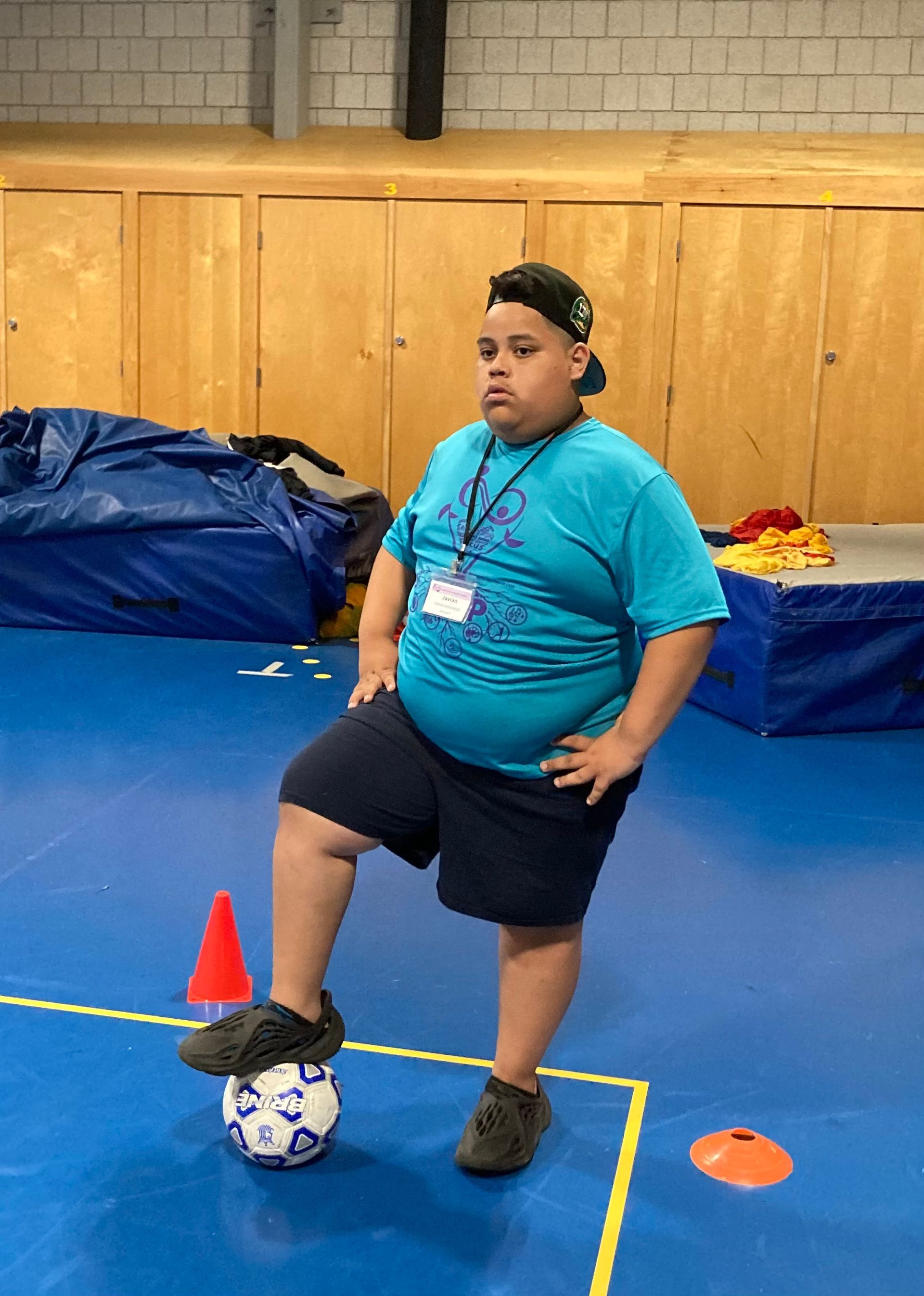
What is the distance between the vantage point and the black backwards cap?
7.30ft

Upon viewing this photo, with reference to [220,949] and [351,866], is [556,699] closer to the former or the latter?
[351,866]

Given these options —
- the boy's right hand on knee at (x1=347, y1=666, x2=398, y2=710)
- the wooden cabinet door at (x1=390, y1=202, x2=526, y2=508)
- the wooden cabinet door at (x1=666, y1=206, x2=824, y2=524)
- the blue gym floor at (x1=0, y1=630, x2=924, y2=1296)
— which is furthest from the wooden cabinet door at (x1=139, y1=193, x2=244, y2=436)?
the boy's right hand on knee at (x1=347, y1=666, x2=398, y2=710)

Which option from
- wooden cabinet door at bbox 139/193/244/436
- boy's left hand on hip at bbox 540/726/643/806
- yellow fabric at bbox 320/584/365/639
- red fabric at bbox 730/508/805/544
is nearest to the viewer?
boy's left hand on hip at bbox 540/726/643/806

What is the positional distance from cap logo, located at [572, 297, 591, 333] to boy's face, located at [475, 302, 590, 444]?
0.03 meters

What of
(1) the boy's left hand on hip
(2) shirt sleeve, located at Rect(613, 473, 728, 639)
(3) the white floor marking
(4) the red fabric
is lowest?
(3) the white floor marking

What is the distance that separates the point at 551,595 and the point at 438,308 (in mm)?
7323

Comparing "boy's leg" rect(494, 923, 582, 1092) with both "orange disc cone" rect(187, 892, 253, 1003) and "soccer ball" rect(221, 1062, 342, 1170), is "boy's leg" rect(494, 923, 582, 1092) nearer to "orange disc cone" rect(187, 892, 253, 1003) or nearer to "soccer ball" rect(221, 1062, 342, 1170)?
"soccer ball" rect(221, 1062, 342, 1170)

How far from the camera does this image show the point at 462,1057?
2.76 m

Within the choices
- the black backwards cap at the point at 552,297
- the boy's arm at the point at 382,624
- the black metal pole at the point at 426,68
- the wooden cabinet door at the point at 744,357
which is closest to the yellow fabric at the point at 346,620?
the wooden cabinet door at the point at 744,357

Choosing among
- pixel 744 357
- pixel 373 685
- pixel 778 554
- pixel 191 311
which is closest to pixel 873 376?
pixel 744 357

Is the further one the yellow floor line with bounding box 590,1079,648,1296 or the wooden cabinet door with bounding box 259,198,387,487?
the wooden cabinet door with bounding box 259,198,387,487

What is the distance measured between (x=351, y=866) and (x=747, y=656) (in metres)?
3.64

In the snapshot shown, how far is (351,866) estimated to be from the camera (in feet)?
7.59

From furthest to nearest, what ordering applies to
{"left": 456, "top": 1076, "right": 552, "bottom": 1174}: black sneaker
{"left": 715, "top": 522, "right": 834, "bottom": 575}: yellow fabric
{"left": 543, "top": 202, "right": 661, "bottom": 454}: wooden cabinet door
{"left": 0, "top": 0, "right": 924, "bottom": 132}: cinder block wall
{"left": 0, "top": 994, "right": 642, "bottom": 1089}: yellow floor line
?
1. {"left": 0, "top": 0, "right": 924, "bottom": 132}: cinder block wall
2. {"left": 543, "top": 202, "right": 661, "bottom": 454}: wooden cabinet door
3. {"left": 715, "top": 522, "right": 834, "bottom": 575}: yellow fabric
4. {"left": 0, "top": 994, "right": 642, "bottom": 1089}: yellow floor line
5. {"left": 456, "top": 1076, "right": 552, "bottom": 1174}: black sneaker
